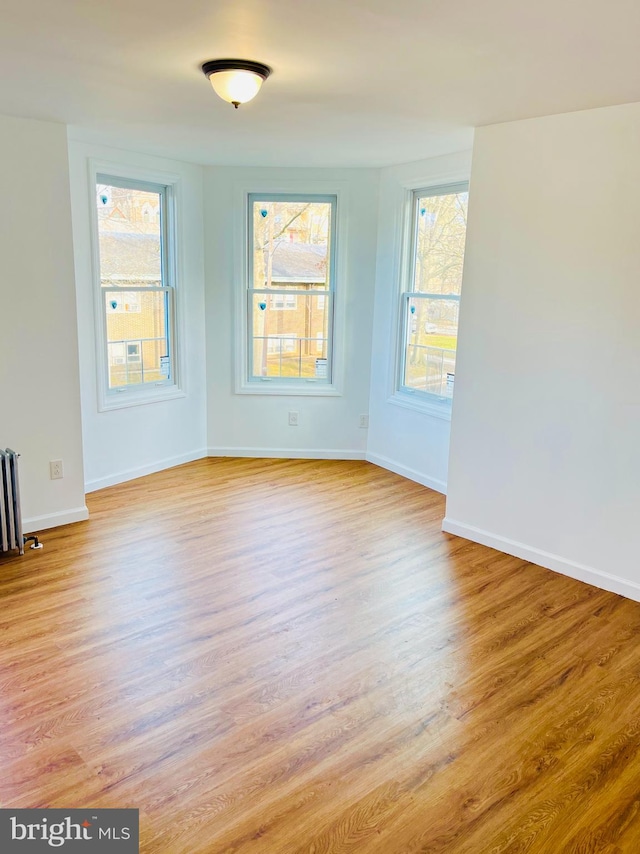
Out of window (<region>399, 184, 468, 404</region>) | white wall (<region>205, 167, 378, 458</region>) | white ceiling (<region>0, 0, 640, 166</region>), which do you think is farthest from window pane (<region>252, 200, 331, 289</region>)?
white ceiling (<region>0, 0, 640, 166</region>)

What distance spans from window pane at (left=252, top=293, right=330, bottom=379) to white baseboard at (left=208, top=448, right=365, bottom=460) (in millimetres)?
675

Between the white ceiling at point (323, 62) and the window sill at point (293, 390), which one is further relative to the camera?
the window sill at point (293, 390)

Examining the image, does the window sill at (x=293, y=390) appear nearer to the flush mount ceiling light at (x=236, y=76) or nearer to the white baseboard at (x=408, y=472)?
the white baseboard at (x=408, y=472)

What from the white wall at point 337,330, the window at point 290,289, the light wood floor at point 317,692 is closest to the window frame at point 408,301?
the white wall at point 337,330

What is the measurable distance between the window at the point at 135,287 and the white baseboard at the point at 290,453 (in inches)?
31.6

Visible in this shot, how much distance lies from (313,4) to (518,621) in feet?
9.05

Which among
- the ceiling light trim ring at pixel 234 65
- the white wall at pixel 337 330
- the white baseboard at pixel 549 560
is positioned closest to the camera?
the ceiling light trim ring at pixel 234 65

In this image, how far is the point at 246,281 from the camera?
5.57 meters

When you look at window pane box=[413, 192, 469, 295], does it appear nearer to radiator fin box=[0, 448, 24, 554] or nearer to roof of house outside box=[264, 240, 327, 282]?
roof of house outside box=[264, 240, 327, 282]

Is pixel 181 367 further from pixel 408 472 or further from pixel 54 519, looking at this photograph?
pixel 408 472

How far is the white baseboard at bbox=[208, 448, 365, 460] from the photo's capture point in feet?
19.3

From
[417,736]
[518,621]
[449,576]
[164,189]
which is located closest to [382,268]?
[164,189]

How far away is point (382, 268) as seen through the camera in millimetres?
5410

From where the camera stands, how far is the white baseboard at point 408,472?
16.8 feet
